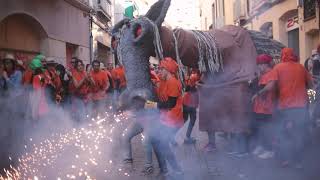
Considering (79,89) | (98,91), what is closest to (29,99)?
(79,89)

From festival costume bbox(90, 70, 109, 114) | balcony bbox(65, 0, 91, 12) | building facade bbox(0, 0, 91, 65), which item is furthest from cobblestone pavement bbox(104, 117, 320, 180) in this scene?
balcony bbox(65, 0, 91, 12)

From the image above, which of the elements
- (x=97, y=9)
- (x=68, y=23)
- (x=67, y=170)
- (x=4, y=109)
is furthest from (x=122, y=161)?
(x=97, y=9)

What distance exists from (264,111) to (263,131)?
45 cm

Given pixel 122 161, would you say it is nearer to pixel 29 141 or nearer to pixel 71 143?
pixel 71 143

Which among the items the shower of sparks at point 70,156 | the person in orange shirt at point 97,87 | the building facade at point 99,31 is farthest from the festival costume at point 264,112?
the building facade at point 99,31

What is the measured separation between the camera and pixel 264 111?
265 inches

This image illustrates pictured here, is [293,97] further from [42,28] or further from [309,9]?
[42,28]

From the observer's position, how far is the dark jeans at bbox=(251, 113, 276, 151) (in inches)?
270

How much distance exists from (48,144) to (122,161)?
1.02m

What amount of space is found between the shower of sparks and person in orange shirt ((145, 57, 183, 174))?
0.66 meters

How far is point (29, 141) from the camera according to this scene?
718 cm

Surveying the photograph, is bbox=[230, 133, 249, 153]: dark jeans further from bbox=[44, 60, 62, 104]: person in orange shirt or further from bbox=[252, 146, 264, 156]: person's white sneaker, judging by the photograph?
bbox=[44, 60, 62, 104]: person in orange shirt

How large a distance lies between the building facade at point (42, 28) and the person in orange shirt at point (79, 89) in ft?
10.2

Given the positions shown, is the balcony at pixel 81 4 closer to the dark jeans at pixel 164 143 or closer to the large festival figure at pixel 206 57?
the large festival figure at pixel 206 57
